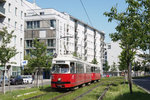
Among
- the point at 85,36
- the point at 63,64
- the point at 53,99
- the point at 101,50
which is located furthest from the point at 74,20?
the point at 53,99

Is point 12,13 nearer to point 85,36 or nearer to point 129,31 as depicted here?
point 129,31

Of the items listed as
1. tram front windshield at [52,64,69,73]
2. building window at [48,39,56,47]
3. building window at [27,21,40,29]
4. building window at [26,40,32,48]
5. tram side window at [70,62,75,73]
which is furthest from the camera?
building window at [26,40,32,48]

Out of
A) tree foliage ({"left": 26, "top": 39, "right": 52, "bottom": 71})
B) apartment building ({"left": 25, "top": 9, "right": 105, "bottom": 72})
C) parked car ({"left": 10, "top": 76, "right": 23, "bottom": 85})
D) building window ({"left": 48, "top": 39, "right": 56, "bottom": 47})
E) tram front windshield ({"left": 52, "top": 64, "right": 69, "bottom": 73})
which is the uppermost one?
apartment building ({"left": 25, "top": 9, "right": 105, "bottom": 72})

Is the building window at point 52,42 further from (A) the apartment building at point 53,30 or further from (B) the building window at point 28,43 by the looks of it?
(B) the building window at point 28,43

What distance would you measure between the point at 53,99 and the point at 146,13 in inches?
295

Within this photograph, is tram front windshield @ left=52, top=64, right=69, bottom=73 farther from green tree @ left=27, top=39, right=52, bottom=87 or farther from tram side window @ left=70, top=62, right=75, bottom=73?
green tree @ left=27, top=39, right=52, bottom=87

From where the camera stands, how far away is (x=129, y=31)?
1211cm

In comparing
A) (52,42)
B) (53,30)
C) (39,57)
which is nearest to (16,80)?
(39,57)

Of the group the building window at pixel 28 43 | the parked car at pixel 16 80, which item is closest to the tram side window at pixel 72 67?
the parked car at pixel 16 80

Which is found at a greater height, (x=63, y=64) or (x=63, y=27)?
(x=63, y=27)

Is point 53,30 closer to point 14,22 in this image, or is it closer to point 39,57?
point 14,22

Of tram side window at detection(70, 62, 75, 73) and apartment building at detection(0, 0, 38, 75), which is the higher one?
apartment building at detection(0, 0, 38, 75)

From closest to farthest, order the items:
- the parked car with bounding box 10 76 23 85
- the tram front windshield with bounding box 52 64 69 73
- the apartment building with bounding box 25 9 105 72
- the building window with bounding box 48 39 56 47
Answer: the tram front windshield with bounding box 52 64 69 73 < the parked car with bounding box 10 76 23 85 < the building window with bounding box 48 39 56 47 < the apartment building with bounding box 25 9 105 72

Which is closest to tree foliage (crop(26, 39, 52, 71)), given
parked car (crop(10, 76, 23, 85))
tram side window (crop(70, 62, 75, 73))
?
tram side window (crop(70, 62, 75, 73))
